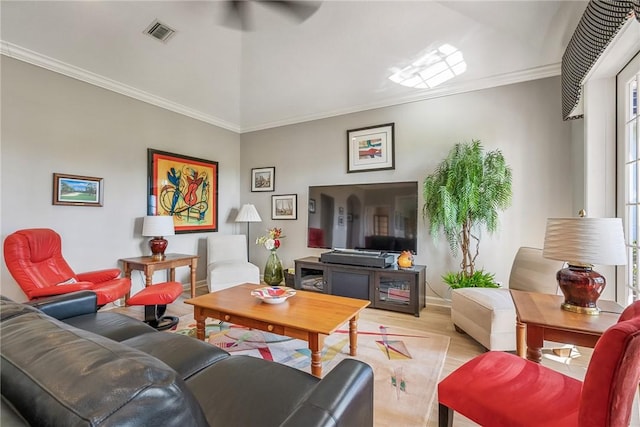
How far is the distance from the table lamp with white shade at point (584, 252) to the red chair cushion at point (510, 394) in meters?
0.55

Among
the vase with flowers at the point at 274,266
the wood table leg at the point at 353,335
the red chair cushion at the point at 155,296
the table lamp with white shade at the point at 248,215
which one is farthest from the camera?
the table lamp with white shade at the point at 248,215

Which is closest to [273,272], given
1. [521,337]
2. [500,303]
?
[500,303]

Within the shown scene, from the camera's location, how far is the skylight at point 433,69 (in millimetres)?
2828

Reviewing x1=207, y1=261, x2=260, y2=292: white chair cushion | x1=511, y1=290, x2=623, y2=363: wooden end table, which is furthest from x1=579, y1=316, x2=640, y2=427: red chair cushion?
x1=207, y1=261, x2=260, y2=292: white chair cushion

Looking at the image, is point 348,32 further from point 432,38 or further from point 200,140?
point 200,140

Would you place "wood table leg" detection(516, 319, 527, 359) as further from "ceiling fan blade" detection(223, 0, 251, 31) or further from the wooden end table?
"ceiling fan blade" detection(223, 0, 251, 31)

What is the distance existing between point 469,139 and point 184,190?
12.4 feet

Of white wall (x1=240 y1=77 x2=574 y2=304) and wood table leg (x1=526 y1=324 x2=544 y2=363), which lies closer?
wood table leg (x1=526 y1=324 x2=544 y2=363)

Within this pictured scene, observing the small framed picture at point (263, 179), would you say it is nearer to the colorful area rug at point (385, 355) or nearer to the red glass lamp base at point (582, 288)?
the colorful area rug at point (385, 355)

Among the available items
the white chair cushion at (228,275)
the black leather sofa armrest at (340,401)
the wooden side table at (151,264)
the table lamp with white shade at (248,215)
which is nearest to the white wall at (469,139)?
the table lamp with white shade at (248,215)

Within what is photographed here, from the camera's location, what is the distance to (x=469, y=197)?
2.84 m

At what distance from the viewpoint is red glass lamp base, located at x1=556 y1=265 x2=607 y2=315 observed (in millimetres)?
1511

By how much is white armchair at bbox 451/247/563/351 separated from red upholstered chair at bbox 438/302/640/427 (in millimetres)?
930

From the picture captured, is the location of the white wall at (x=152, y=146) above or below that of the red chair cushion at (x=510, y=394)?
above
